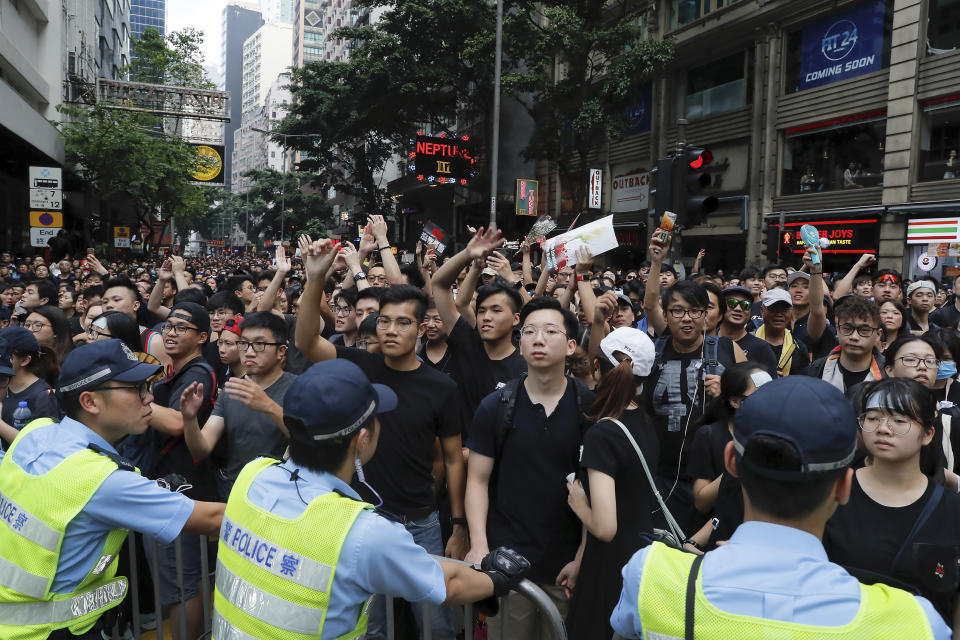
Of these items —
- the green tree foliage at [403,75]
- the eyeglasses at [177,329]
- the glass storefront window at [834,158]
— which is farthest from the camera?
the green tree foliage at [403,75]

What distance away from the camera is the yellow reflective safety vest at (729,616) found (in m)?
1.53

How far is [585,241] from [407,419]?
2.70m

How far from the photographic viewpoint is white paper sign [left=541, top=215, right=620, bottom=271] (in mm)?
5746

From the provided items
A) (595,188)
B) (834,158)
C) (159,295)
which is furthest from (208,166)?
(159,295)

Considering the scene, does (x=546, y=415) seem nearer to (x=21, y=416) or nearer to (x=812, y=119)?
(x=21, y=416)

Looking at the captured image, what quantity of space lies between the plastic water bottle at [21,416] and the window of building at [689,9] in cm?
2147

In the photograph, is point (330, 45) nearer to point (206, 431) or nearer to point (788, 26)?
point (788, 26)

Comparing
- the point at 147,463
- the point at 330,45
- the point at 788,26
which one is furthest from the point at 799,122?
the point at 330,45

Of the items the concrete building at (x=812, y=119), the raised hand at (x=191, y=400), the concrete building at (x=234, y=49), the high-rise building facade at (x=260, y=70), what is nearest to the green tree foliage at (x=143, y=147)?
the concrete building at (x=812, y=119)

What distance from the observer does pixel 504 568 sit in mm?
2281

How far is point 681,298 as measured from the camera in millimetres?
4750

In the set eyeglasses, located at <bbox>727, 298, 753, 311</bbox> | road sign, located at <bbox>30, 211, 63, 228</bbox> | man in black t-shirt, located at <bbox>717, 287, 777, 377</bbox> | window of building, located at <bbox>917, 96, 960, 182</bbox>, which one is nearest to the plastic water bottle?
man in black t-shirt, located at <bbox>717, 287, 777, 377</bbox>

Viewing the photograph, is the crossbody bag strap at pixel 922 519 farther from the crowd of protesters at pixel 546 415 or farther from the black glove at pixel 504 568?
the black glove at pixel 504 568

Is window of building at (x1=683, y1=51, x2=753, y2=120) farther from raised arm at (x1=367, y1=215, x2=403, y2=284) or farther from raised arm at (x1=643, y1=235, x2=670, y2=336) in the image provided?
raised arm at (x1=367, y1=215, x2=403, y2=284)
